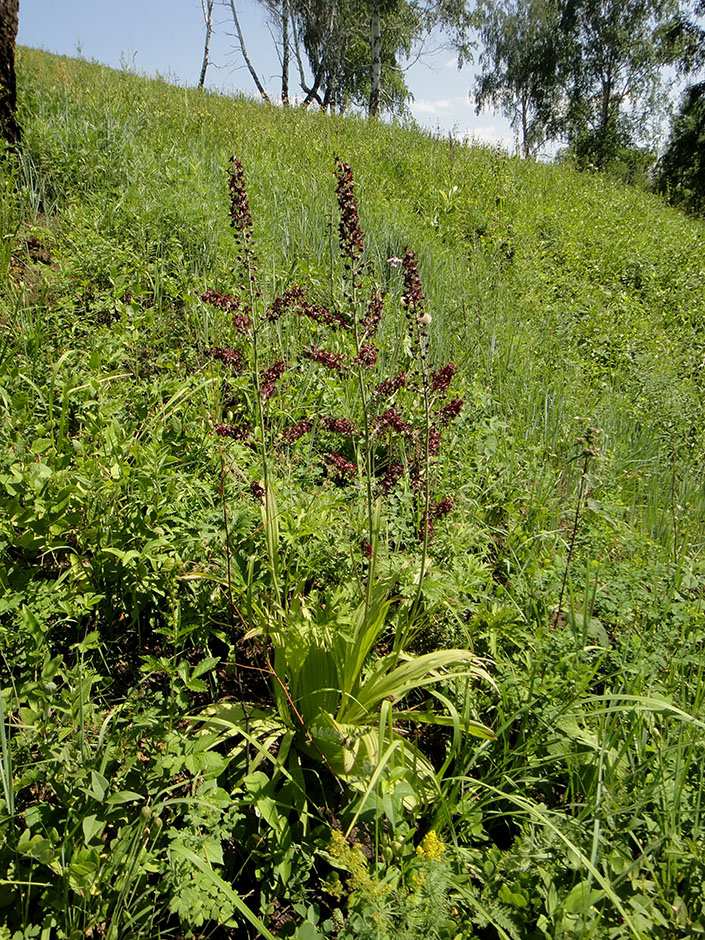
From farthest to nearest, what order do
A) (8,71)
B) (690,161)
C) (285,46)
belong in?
(285,46), (690,161), (8,71)

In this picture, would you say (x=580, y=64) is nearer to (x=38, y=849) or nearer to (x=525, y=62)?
(x=525, y=62)

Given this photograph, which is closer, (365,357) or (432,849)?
(432,849)

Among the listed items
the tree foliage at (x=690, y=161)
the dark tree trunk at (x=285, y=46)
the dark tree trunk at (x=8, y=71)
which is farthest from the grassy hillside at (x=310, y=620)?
the dark tree trunk at (x=285, y=46)

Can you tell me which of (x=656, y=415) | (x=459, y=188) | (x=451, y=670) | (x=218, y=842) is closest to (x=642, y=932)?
(x=451, y=670)

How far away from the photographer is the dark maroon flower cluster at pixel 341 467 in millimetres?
2432

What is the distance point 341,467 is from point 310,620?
73 cm

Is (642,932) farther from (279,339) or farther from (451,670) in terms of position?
(279,339)

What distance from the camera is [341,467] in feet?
8.01

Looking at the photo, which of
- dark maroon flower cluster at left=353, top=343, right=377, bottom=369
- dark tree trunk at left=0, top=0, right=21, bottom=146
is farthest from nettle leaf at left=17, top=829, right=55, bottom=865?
dark tree trunk at left=0, top=0, right=21, bottom=146

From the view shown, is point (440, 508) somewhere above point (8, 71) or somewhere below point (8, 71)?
below

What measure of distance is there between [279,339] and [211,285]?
574 mm

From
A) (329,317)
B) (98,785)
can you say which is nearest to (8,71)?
(329,317)

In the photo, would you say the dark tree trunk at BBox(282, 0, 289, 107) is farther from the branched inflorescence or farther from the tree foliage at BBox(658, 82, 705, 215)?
the branched inflorescence

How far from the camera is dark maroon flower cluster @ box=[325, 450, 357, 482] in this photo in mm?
2432
